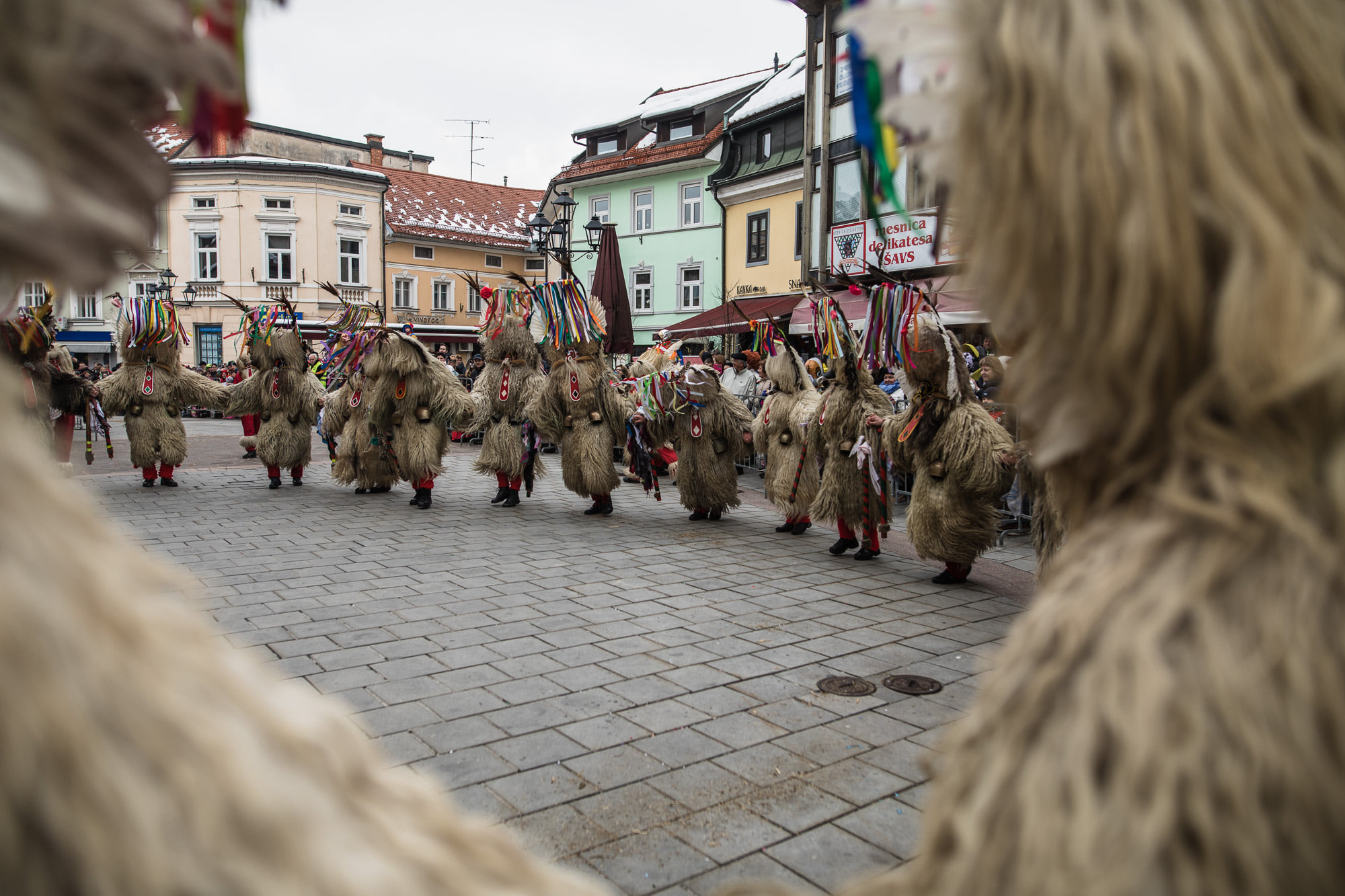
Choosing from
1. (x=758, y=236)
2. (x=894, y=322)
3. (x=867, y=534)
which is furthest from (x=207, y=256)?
(x=894, y=322)

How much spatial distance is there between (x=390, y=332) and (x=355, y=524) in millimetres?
2474

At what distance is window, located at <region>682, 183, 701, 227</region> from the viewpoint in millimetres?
27812

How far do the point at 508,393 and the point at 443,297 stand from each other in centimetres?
3139

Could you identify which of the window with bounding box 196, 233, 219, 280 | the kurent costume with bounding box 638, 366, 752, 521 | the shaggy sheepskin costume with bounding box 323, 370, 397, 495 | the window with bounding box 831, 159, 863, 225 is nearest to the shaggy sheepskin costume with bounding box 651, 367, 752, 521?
the kurent costume with bounding box 638, 366, 752, 521

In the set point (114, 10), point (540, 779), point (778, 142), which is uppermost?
point (778, 142)

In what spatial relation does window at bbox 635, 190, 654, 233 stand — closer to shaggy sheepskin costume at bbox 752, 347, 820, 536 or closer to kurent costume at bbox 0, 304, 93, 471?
kurent costume at bbox 0, 304, 93, 471

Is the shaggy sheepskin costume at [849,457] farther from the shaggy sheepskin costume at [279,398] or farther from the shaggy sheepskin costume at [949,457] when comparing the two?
the shaggy sheepskin costume at [279,398]

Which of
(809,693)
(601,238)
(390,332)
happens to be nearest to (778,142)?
(601,238)

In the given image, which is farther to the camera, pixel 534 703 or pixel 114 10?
pixel 534 703

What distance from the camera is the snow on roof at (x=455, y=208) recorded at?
38.6 metres

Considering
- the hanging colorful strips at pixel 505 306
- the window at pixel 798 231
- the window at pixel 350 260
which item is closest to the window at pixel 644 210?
the window at pixel 798 231

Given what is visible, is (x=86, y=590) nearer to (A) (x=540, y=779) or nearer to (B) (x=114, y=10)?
(B) (x=114, y=10)

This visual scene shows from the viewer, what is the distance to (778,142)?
76.6 ft

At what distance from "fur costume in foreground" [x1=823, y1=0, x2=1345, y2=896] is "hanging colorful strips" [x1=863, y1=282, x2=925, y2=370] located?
5465 millimetres
